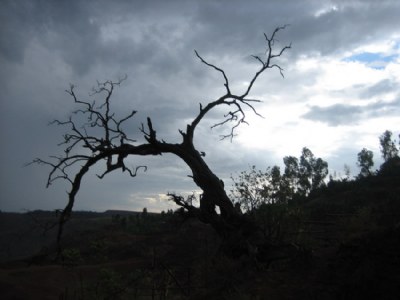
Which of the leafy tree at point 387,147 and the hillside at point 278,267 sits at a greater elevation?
the leafy tree at point 387,147

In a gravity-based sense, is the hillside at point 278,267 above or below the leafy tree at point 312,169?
below

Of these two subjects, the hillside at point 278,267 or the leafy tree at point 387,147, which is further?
the leafy tree at point 387,147

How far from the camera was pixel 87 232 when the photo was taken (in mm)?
56625

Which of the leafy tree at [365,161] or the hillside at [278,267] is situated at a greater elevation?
the leafy tree at [365,161]

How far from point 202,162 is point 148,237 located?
38.8 meters

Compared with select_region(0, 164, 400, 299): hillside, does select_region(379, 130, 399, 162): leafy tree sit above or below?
above

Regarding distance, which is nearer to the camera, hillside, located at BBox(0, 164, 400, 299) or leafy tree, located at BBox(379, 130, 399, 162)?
hillside, located at BBox(0, 164, 400, 299)

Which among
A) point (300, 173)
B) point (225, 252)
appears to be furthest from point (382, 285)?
point (300, 173)

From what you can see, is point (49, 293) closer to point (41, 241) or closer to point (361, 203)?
point (361, 203)

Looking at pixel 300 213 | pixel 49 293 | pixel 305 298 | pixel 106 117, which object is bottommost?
pixel 49 293

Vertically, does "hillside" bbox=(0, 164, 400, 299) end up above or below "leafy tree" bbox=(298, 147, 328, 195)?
below

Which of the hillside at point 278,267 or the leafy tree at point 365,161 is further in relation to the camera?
the leafy tree at point 365,161

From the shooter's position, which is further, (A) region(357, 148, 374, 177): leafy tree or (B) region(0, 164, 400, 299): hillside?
(A) region(357, 148, 374, 177): leafy tree

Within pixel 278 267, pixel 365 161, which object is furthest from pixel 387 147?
pixel 278 267
